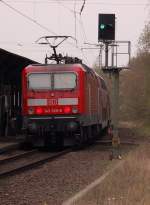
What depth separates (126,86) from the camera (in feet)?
202

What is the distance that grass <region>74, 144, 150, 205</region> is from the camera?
1024 centimetres

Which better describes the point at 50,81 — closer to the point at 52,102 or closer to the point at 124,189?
the point at 52,102

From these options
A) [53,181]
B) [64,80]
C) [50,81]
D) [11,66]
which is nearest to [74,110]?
[64,80]

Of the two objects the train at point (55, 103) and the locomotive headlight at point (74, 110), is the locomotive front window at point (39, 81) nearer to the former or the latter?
the train at point (55, 103)

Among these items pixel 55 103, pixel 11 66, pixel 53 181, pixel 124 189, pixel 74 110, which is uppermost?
pixel 11 66

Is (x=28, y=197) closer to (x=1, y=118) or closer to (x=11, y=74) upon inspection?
(x=1, y=118)

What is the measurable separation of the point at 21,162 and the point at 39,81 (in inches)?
208

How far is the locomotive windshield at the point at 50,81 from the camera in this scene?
24.3m

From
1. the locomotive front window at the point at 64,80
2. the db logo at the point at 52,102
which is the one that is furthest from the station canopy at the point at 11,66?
the db logo at the point at 52,102

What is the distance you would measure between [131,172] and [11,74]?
68.0 feet

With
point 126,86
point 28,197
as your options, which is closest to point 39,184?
point 28,197

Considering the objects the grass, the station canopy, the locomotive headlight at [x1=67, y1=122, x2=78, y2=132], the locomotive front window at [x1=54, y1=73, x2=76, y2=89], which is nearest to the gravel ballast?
the grass

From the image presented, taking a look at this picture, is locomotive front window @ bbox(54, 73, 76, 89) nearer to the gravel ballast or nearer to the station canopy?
the station canopy

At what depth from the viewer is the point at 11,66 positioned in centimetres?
3322
